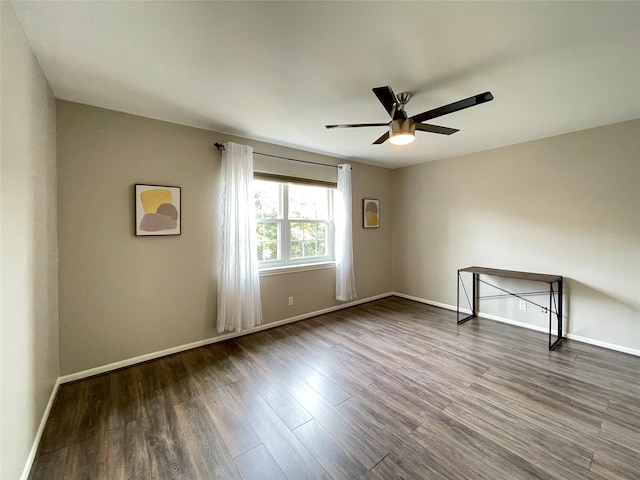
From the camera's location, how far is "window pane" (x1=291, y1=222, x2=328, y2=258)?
3793 millimetres

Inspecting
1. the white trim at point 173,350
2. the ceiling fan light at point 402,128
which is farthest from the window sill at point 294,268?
the ceiling fan light at point 402,128

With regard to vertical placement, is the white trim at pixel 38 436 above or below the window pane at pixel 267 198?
below

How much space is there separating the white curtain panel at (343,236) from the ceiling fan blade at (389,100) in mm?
1927

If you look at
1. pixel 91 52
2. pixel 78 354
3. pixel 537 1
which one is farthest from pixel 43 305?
pixel 537 1

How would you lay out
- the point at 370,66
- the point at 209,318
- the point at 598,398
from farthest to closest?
the point at 209,318 → the point at 598,398 → the point at 370,66

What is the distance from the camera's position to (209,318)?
2.97 metres

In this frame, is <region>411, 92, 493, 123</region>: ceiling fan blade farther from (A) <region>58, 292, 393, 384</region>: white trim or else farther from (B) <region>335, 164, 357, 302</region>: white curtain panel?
(A) <region>58, 292, 393, 384</region>: white trim

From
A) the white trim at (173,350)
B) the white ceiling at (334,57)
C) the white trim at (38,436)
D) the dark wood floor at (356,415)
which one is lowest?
the dark wood floor at (356,415)

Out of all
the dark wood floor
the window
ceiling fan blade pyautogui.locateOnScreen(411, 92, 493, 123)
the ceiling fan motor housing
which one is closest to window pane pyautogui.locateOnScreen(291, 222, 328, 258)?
the window

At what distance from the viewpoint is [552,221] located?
3191mm

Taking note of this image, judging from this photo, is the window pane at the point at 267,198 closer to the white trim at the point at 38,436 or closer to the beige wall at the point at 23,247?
the beige wall at the point at 23,247

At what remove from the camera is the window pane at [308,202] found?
147 inches

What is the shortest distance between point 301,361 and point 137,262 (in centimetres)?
189

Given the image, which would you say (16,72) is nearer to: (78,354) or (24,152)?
(24,152)
